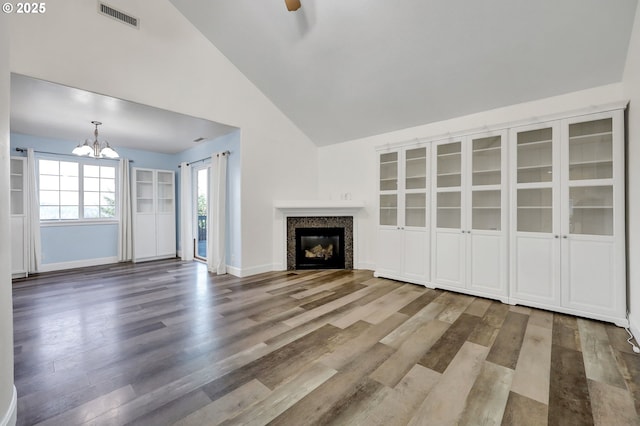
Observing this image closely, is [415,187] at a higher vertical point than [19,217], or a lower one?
higher

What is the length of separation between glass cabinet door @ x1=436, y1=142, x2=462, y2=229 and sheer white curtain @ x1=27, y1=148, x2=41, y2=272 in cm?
678

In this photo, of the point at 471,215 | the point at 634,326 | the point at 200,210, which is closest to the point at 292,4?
the point at 471,215

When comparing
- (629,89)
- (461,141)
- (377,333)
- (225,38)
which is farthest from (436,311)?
(225,38)

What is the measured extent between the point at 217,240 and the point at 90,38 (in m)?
3.19

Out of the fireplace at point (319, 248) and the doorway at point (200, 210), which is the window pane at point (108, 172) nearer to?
the doorway at point (200, 210)

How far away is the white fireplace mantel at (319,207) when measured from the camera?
16.7 ft

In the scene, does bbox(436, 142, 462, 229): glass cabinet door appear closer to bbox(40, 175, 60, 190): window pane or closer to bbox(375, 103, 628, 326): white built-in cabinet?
bbox(375, 103, 628, 326): white built-in cabinet

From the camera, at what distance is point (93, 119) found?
4180 millimetres

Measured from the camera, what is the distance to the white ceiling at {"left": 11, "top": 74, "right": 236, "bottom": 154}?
10.7 ft

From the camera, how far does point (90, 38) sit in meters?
3.14

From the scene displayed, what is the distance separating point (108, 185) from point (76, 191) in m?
0.55

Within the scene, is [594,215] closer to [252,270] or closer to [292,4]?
[292,4]

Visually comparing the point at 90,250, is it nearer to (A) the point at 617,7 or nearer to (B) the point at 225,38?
(B) the point at 225,38

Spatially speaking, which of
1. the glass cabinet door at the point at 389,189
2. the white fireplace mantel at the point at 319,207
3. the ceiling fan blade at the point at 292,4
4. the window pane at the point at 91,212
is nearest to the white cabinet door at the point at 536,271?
the glass cabinet door at the point at 389,189
